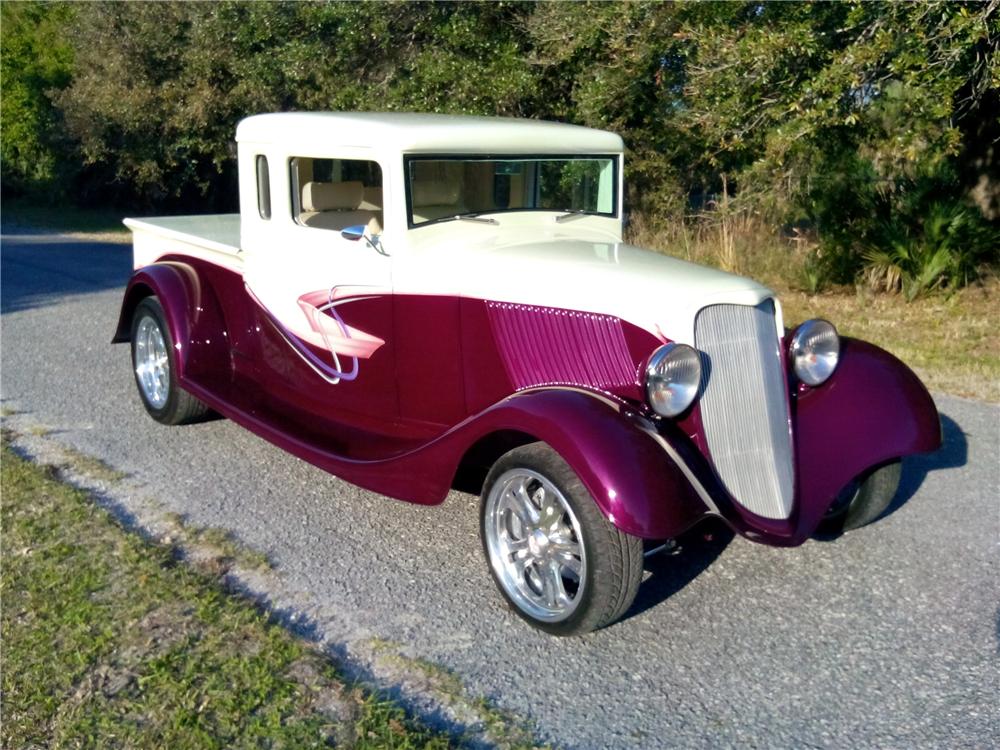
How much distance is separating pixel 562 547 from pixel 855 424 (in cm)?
153

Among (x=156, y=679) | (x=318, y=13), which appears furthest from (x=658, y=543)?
(x=318, y=13)

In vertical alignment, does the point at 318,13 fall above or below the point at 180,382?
above

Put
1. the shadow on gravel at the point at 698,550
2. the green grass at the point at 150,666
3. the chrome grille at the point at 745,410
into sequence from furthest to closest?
the shadow on gravel at the point at 698,550 < the chrome grille at the point at 745,410 < the green grass at the point at 150,666

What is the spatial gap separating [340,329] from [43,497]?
1674mm

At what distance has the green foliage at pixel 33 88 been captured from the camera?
69.8ft

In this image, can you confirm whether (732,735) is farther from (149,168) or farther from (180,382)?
(149,168)

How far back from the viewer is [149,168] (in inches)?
715

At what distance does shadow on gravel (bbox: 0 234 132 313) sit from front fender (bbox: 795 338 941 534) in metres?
8.06

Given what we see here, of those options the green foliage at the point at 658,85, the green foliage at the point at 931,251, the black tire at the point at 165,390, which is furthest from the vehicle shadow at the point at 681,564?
the green foliage at the point at 931,251

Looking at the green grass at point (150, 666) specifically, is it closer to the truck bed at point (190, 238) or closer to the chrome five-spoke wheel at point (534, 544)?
the chrome five-spoke wheel at point (534, 544)

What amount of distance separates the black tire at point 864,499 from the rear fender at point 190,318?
11.3ft

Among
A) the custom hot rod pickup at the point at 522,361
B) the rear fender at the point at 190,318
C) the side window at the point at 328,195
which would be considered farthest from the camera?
the rear fender at the point at 190,318

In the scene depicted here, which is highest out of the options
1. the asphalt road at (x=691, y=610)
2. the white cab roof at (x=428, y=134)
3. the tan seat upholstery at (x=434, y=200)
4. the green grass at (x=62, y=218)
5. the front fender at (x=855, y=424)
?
the white cab roof at (x=428, y=134)

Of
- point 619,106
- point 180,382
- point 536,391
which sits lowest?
point 180,382
